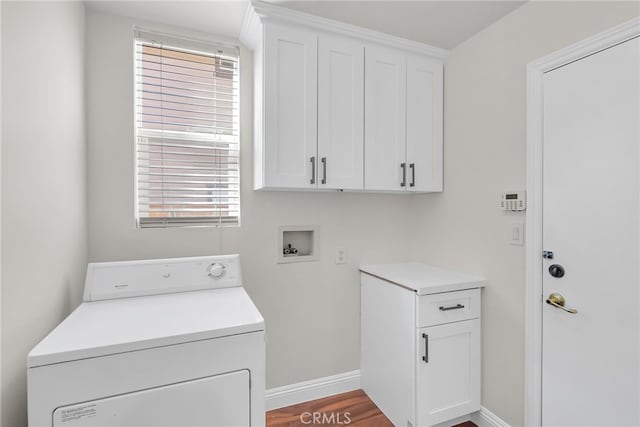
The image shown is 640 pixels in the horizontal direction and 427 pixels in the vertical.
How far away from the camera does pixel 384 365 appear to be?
6.52ft

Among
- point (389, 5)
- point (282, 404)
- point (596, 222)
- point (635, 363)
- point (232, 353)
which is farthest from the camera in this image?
point (282, 404)

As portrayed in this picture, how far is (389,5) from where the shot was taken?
5.49 feet

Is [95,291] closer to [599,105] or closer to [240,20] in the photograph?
[240,20]

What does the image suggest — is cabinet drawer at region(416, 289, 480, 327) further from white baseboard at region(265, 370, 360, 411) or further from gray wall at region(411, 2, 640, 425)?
white baseboard at region(265, 370, 360, 411)

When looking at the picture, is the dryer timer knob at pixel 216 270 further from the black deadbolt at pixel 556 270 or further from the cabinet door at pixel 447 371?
the black deadbolt at pixel 556 270

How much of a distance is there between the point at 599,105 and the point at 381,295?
146cm

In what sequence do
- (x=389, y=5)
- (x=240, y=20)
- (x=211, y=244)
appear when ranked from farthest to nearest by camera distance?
1. (x=211, y=244)
2. (x=240, y=20)
3. (x=389, y=5)

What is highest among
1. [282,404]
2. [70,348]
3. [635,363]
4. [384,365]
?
[70,348]

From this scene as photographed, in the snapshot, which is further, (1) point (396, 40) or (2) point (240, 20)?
(1) point (396, 40)

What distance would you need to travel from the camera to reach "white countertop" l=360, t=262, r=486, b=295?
5.66 feet

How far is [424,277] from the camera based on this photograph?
193cm

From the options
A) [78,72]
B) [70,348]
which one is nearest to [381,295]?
[70,348]

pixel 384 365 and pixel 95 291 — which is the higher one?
pixel 95 291

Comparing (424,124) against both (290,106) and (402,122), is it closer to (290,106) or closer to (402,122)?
(402,122)
